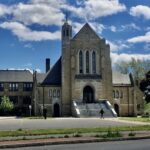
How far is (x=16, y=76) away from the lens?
98.8 m

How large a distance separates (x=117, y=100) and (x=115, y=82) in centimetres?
392

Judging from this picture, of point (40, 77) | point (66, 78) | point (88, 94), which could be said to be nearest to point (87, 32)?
point (66, 78)

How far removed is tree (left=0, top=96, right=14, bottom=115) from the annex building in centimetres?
556

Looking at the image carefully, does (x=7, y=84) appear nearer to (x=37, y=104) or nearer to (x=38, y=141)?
(x=37, y=104)

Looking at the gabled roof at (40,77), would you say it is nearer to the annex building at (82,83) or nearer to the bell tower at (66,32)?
the annex building at (82,83)

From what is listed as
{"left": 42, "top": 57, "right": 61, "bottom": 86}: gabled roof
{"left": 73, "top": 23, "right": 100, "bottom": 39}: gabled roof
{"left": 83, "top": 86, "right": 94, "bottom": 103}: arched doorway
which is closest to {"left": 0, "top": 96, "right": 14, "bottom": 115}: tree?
{"left": 42, "top": 57, "right": 61, "bottom": 86}: gabled roof

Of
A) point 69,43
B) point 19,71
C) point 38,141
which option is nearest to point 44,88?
point 69,43

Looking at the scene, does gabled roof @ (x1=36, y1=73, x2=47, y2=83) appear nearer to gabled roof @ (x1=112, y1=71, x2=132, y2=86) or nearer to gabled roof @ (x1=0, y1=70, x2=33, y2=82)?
gabled roof @ (x1=0, y1=70, x2=33, y2=82)

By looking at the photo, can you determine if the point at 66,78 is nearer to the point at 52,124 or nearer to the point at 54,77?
the point at 54,77

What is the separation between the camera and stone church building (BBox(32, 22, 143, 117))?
8469 centimetres

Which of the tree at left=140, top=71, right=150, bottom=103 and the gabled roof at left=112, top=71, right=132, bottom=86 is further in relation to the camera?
the gabled roof at left=112, top=71, right=132, bottom=86

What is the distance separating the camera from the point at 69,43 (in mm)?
85875

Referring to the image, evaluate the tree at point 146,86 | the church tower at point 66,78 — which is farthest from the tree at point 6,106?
the tree at point 146,86

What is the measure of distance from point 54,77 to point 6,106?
A: 39.0 feet
